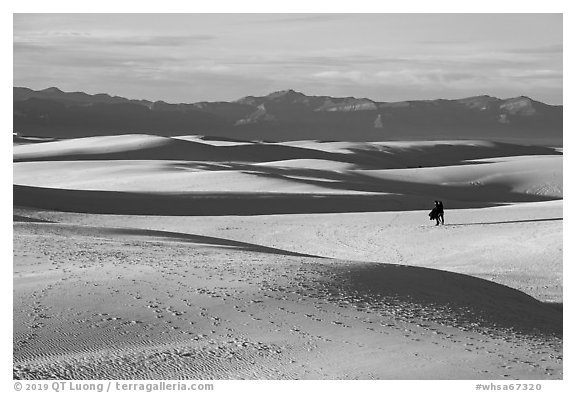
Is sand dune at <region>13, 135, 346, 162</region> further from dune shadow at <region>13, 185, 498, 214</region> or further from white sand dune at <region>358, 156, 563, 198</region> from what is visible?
dune shadow at <region>13, 185, 498, 214</region>

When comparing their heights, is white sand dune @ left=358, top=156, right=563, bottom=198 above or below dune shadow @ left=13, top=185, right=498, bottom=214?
below

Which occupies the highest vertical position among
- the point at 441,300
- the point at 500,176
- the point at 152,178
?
the point at 152,178

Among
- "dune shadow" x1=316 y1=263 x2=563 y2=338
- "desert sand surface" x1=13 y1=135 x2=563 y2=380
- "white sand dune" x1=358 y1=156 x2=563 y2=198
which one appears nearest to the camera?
"desert sand surface" x1=13 y1=135 x2=563 y2=380

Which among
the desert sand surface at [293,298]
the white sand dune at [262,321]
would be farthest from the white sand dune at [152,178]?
the white sand dune at [262,321]

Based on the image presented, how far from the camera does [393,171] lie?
5916 centimetres

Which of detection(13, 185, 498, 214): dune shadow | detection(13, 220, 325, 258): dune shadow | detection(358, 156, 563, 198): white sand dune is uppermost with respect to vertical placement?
detection(13, 220, 325, 258): dune shadow

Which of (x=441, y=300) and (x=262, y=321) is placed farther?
(x=441, y=300)

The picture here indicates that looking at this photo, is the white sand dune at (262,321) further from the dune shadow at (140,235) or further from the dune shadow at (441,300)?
the dune shadow at (140,235)

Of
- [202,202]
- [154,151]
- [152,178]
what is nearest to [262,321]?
[202,202]

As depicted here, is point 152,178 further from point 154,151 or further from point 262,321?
point 262,321

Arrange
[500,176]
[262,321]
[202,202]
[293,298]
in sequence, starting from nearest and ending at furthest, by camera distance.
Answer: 1. [262,321]
2. [293,298]
3. [202,202]
4. [500,176]

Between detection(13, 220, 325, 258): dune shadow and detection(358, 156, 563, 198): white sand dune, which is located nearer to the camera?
detection(13, 220, 325, 258): dune shadow

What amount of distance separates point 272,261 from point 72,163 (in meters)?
44.3

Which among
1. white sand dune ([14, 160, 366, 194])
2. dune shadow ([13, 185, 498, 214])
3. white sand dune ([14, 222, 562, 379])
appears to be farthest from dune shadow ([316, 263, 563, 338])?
white sand dune ([14, 160, 366, 194])
